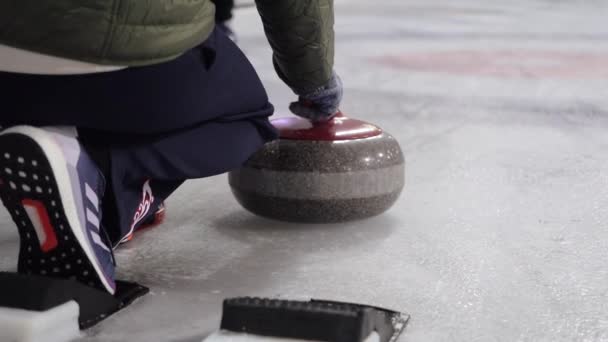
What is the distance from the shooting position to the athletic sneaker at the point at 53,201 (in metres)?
1.13

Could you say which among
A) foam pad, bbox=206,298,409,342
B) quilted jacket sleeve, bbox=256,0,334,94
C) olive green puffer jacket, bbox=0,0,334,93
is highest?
olive green puffer jacket, bbox=0,0,334,93

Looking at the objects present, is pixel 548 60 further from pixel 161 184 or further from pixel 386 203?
pixel 161 184

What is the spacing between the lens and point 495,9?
7633mm

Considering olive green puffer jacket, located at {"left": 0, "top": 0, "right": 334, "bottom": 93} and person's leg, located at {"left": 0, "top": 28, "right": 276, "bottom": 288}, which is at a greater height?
olive green puffer jacket, located at {"left": 0, "top": 0, "right": 334, "bottom": 93}

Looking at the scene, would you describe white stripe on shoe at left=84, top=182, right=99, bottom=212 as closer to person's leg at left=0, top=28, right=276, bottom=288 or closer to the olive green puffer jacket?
person's leg at left=0, top=28, right=276, bottom=288

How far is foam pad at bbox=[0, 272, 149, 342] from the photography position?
3.53 ft

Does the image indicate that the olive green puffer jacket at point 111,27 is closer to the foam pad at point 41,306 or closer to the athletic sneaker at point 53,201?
the athletic sneaker at point 53,201

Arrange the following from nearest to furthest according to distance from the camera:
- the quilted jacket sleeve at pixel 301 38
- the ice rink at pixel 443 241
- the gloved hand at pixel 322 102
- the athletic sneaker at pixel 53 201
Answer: the athletic sneaker at pixel 53 201
the ice rink at pixel 443 241
the quilted jacket sleeve at pixel 301 38
the gloved hand at pixel 322 102

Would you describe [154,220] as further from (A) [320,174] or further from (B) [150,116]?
(B) [150,116]

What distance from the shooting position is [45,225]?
1.16 meters

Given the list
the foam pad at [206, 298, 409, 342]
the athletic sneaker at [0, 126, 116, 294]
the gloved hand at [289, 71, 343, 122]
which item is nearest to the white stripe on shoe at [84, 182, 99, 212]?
the athletic sneaker at [0, 126, 116, 294]

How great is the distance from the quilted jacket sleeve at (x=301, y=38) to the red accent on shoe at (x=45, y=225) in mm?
482

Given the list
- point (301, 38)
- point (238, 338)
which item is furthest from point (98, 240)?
point (301, 38)

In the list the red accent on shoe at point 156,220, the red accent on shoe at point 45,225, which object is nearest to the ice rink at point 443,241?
the red accent on shoe at point 156,220
